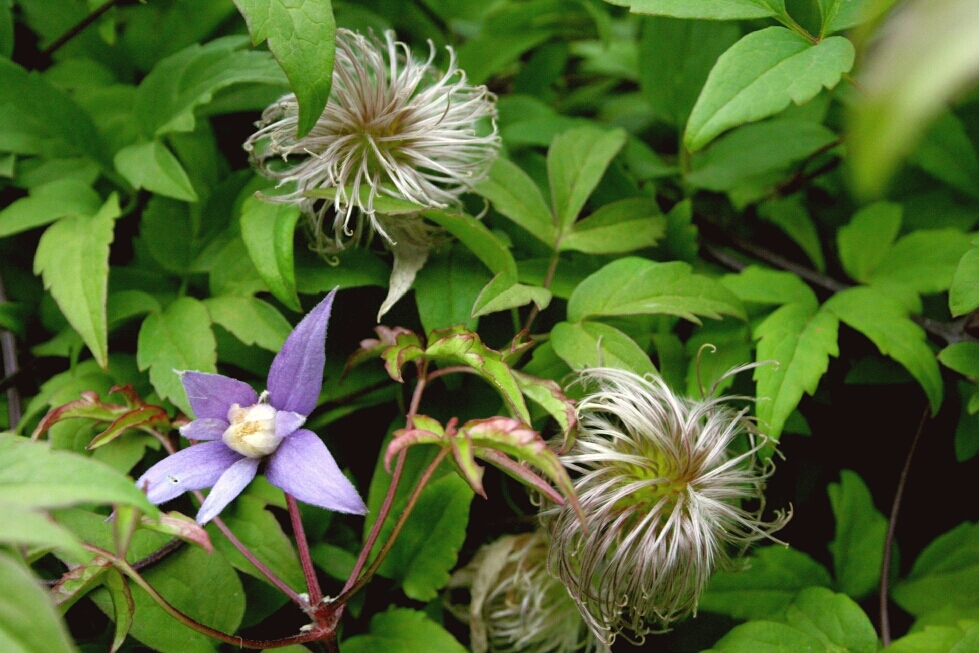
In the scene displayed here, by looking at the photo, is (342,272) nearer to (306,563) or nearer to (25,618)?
(306,563)

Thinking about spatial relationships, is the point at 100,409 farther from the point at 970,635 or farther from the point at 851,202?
the point at 851,202

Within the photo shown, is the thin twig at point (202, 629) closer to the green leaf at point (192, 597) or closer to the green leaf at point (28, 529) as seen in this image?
the green leaf at point (192, 597)

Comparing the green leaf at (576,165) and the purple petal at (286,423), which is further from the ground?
the green leaf at (576,165)

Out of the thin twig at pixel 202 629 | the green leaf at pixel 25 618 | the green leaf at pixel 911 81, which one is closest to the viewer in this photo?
the green leaf at pixel 911 81

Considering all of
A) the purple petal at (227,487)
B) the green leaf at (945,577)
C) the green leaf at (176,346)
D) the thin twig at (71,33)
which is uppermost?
the thin twig at (71,33)

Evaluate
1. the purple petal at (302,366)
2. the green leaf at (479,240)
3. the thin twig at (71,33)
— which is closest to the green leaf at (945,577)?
the green leaf at (479,240)

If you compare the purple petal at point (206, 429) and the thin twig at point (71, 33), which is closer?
the purple petal at point (206, 429)

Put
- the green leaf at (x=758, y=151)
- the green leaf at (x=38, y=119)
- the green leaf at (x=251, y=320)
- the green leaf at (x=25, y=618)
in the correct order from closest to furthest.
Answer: the green leaf at (x=25, y=618) < the green leaf at (x=251, y=320) < the green leaf at (x=38, y=119) < the green leaf at (x=758, y=151)

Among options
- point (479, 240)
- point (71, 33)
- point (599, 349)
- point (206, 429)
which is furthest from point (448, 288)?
point (71, 33)

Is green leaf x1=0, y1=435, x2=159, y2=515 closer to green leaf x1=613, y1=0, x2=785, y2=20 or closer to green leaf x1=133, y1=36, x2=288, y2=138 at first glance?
green leaf x1=133, y1=36, x2=288, y2=138
